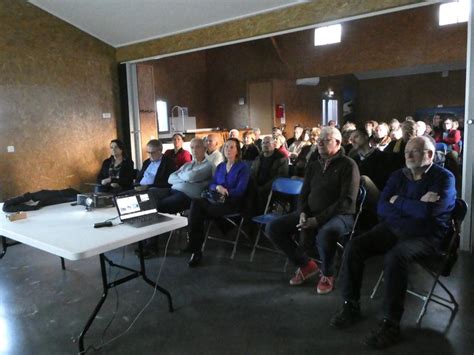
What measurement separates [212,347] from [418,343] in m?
1.17

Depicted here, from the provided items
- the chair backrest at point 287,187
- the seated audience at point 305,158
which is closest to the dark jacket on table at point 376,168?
the chair backrest at point 287,187

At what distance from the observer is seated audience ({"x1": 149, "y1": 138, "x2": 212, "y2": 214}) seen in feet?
13.0

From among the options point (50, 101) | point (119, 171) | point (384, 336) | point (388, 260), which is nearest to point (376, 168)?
point (388, 260)

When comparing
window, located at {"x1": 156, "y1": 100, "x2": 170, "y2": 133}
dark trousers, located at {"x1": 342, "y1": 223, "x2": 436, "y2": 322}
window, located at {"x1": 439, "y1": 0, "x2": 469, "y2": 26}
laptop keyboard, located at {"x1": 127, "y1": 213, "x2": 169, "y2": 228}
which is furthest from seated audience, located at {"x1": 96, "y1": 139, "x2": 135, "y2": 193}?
window, located at {"x1": 439, "y1": 0, "x2": 469, "y2": 26}

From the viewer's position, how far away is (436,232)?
2.47 meters

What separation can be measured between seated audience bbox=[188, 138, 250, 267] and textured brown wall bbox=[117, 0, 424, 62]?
6.51 ft

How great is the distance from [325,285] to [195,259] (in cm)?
121

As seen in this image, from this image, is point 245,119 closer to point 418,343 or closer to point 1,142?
point 1,142

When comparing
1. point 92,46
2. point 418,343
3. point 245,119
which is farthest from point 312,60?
point 418,343

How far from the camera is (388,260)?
7.70ft

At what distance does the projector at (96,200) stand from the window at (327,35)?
8102 mm

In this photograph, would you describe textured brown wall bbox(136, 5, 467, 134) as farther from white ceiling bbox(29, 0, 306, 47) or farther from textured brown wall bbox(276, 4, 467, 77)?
white ceiling bbox(29, 0, 306, 47)

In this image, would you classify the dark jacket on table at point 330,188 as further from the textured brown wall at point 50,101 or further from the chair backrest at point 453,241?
the textured brown wall at point 50,101

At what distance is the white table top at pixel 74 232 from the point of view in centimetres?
201
